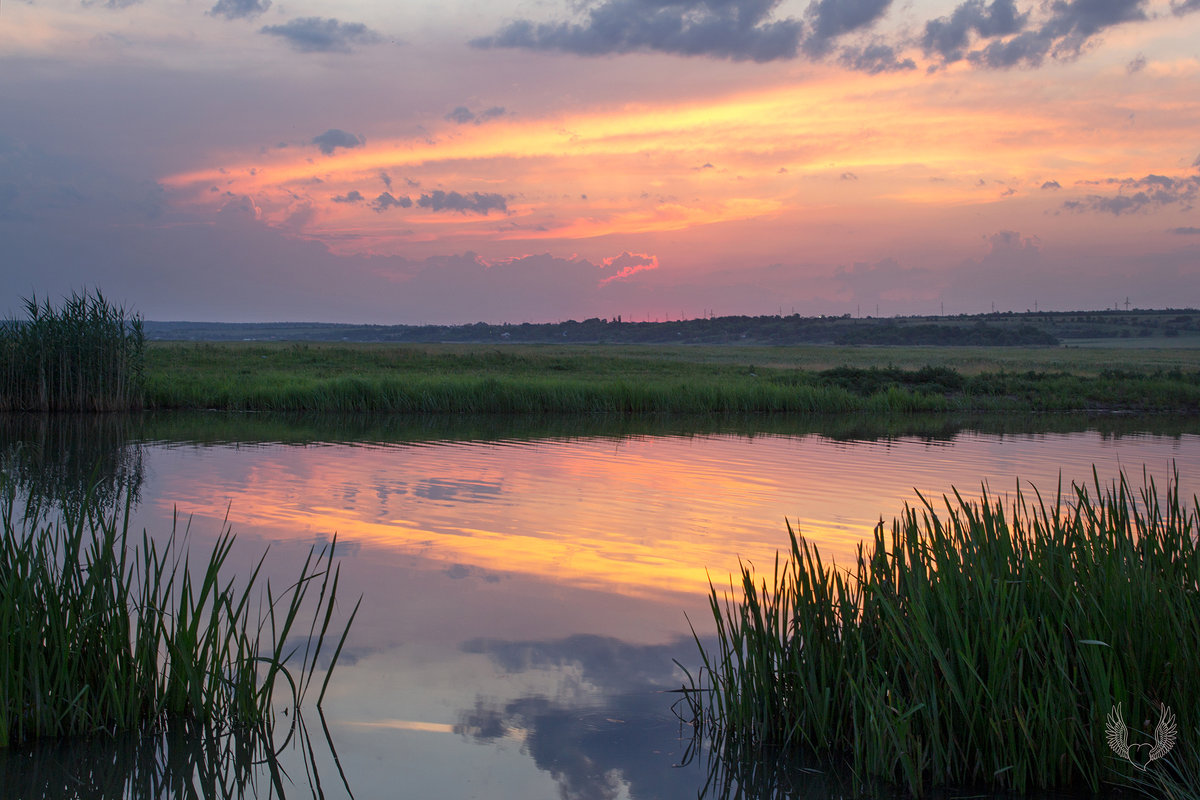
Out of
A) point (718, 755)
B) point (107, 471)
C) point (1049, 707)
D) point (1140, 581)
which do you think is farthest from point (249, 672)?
point (107, 471)

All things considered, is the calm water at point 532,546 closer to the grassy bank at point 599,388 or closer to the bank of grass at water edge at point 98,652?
the bank of grass at water edge at point 98,652

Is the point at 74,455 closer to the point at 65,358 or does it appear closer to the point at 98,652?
the point at 65,358

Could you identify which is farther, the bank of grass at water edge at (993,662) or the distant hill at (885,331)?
the distant hill at (885,331)

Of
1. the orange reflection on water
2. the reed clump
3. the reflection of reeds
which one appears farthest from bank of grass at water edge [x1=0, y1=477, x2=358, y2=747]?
the reed clump

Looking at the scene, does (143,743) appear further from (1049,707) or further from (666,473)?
(666,473)

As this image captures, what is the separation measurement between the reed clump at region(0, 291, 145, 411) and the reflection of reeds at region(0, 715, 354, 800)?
20.1 metres

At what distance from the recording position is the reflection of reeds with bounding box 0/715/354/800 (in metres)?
4.40

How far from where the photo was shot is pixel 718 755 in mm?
4973

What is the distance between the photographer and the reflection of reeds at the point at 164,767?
4.40 meters

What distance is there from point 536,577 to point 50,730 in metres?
4.77

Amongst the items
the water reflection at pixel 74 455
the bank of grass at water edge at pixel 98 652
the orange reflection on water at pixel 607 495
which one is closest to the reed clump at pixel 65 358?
the water reflection at pixel 74 455

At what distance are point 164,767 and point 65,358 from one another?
68.6ft

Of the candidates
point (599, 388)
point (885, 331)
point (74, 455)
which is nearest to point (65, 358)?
point (74, 455)

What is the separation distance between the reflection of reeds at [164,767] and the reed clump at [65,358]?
20142 millimetres
